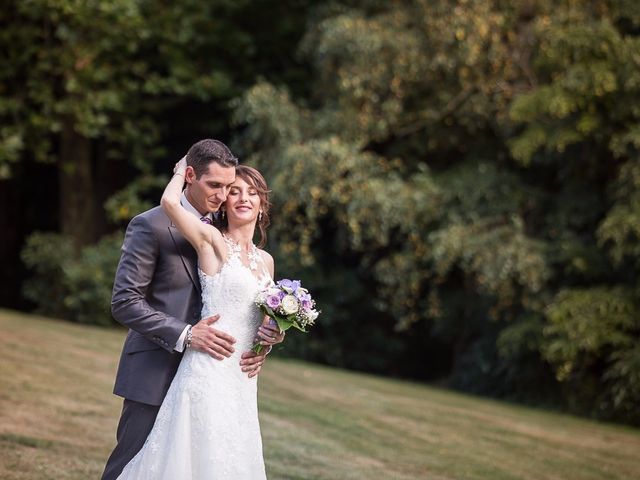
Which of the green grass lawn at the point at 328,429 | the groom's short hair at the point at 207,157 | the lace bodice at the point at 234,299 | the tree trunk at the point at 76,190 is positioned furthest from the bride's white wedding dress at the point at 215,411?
the tree trunk at the point at 76,190

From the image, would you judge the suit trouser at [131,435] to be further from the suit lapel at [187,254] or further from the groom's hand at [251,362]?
the suit lapel at [187,254]

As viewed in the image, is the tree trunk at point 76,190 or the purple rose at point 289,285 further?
Result: the tree trunk at point 76,190

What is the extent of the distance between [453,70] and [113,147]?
7373mm

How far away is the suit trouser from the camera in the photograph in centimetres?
462

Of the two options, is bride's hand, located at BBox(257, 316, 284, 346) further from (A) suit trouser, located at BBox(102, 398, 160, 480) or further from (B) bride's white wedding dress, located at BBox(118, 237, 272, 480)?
(A) suit trouser, located at BBox(102, 398, 160, 480)

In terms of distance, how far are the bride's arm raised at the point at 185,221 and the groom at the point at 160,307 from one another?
0.30 ft

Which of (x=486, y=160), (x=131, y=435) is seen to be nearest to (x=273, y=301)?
(x=131, y=435)

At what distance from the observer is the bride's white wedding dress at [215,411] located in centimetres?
453

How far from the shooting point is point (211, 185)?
4648 millimetres

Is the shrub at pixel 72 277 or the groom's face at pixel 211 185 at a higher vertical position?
the groom's face at pixel 211 185

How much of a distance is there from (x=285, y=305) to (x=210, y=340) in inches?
14.5

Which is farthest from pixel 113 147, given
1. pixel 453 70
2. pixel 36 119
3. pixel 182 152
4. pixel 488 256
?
pixel 488 256

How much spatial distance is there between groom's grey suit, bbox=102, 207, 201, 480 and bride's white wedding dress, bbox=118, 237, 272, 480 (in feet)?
0.23

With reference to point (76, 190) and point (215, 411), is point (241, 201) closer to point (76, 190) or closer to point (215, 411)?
point (215, 411)
